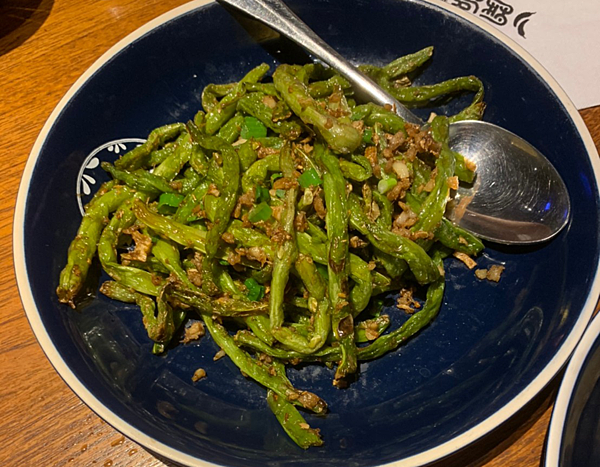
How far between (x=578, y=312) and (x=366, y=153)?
0.98 m

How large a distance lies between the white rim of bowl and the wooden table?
435 millimetres

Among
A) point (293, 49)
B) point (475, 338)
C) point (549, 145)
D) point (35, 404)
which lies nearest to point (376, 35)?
point (293, 49)

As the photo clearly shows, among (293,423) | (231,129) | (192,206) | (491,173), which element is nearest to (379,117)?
(491,173)

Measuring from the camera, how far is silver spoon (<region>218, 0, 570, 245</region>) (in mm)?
2047

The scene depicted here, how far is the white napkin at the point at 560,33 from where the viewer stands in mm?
2521

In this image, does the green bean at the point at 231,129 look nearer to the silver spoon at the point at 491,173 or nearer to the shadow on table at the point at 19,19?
the silver spoon at the point at 491,173

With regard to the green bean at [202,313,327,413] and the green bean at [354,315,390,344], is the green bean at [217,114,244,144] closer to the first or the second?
the green bean at [202,313,327,413]

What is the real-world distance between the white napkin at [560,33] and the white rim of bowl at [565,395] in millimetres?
1368

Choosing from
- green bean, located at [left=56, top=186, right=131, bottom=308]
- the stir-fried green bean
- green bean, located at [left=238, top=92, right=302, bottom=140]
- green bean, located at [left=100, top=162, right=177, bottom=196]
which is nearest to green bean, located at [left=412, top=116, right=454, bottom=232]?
the stir-fried green bean

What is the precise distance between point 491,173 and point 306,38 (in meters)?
1.00

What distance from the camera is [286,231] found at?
1872 mm

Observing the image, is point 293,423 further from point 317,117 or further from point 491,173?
point 491,173

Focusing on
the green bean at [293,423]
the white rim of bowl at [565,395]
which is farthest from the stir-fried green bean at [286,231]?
the white rim of bowl at [565,395]

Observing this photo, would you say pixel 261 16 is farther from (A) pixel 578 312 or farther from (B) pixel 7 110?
(A) pixel 578 312
